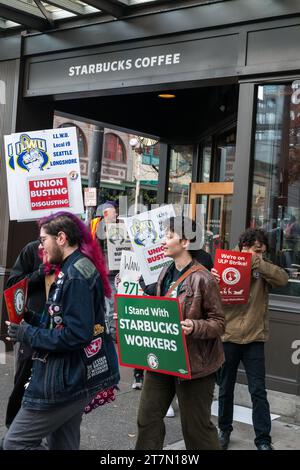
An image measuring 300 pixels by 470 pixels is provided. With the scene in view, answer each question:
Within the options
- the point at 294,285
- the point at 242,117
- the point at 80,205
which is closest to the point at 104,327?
the point at 80,205

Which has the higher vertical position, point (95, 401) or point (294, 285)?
point (294, 285)

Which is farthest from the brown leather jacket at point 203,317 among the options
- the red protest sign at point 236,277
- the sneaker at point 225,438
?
the sneaker at point 225,438

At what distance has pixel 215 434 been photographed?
3.60m

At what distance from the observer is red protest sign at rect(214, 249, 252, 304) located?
4.78 meters

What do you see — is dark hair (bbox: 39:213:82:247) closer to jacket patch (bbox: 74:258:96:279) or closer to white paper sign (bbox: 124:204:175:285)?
jacket patch (bbox: 74:258:96:279)

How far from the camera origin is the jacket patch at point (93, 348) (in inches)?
126

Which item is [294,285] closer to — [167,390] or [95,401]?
[167,390]

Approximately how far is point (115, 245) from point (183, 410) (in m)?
3.60

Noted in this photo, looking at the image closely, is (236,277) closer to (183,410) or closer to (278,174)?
(183,410)

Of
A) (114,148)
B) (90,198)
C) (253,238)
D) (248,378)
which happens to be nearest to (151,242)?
(253,238)

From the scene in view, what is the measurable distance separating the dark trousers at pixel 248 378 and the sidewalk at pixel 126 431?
34cm

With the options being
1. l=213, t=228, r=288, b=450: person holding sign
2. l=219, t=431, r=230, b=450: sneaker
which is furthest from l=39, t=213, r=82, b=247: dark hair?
l=219, t=431, r=230, b=450: sneaker

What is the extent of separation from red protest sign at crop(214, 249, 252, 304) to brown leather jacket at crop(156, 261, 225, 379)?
1.08 meters
